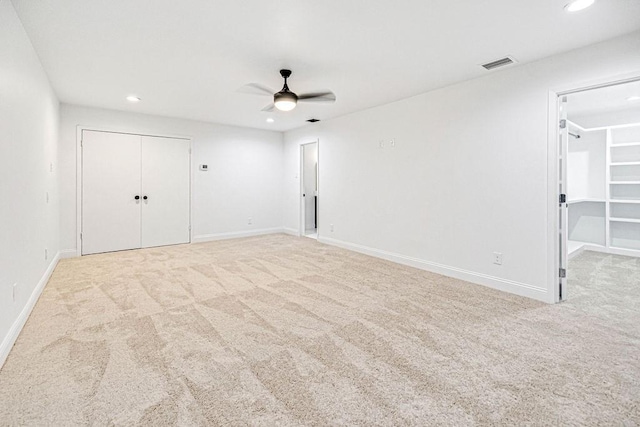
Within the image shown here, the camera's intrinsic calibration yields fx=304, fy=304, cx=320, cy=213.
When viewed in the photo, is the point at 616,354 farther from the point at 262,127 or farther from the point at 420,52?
the point at 262,127

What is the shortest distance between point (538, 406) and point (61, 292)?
4.35 meters

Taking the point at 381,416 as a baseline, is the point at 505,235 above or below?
above

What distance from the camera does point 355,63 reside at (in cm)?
326

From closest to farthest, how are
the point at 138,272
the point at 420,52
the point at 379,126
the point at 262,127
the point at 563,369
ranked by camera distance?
1. the point at 563,369
2. the point at 420,52
3. the point at 138,272
4. the point at 379,126
5. the point at 262,127

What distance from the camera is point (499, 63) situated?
10.5 feet

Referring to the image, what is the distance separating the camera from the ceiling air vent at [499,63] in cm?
309

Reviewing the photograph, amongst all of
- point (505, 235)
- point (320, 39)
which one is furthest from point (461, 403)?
point (320, 39)

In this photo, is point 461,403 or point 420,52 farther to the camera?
point 420,52

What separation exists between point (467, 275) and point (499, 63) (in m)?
2.42

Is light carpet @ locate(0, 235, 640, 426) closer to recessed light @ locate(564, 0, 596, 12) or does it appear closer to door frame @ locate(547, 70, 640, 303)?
door frame @ locate(547, 70, 640, 303)

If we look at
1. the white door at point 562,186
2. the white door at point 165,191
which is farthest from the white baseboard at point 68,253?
the white door at point 562,186

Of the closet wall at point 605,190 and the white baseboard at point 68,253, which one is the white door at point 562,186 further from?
the white baseboard at point 68,253

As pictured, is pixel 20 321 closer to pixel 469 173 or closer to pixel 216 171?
pixel 216 171

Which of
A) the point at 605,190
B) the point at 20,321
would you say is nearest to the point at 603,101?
the point at 605,190
